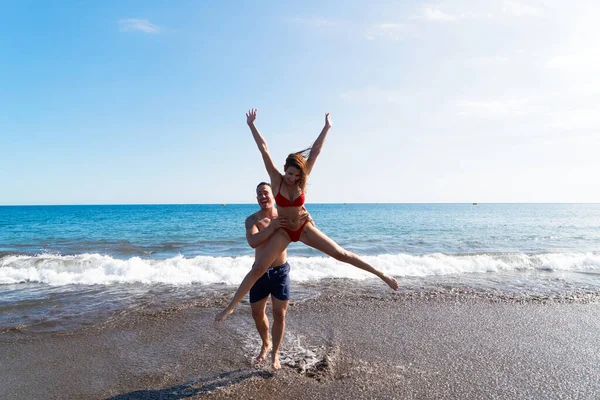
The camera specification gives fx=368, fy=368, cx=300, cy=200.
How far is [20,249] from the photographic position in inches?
761

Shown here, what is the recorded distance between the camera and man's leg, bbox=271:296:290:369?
4582mm

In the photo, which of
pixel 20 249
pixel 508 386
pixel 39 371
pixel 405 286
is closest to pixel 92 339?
pixel 39 371

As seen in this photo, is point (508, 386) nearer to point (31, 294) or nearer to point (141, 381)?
point (141, 381)

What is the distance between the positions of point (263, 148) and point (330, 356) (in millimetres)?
2954

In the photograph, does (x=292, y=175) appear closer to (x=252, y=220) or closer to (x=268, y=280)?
(x=252, y=220)

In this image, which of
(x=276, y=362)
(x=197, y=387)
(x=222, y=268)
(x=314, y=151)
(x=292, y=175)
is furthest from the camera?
Answer: (x=222, y=268)

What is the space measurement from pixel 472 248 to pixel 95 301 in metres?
17.5

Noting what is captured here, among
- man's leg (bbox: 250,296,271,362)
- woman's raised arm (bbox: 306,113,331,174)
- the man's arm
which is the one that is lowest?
man's leg (bbox: 250,296,271,362)

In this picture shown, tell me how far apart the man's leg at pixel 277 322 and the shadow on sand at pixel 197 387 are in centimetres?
23

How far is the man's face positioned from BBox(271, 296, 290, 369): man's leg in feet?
3.80

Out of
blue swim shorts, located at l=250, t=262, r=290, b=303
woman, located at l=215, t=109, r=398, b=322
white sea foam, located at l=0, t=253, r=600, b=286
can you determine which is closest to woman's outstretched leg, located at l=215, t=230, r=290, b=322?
woman, located at l=215, t=109, r=398, b=322

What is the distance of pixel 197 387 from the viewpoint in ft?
13.8

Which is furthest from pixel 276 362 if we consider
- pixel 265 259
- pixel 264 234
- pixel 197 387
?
pixel 264 234

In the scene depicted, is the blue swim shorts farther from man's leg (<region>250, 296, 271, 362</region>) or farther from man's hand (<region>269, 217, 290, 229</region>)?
man's hand (<region>269, 217, 290, 229</region>)
